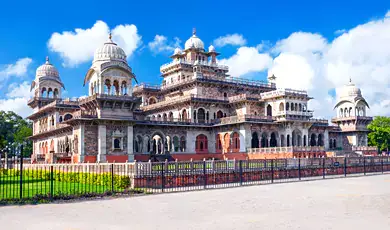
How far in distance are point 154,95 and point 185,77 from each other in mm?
5030

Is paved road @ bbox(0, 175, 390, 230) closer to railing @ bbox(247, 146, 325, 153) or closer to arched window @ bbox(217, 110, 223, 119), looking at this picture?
railing @ bbox(247, 146, 325, 153)

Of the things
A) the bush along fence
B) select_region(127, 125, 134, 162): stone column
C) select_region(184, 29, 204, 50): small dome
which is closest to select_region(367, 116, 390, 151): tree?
select_region(184, 29, 204, 50): small dome

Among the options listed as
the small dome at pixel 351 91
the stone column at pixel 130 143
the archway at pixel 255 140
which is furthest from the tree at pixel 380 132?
the stone column at pixel 130 143

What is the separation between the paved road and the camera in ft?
38.4

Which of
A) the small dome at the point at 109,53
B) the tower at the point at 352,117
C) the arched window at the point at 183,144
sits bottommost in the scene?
the arched window at the point at 183,144

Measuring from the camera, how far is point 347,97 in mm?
60781

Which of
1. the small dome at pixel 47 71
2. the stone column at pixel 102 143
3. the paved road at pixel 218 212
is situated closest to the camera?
the paved road at pixel 218 212

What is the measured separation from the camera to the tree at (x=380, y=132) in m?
59.8

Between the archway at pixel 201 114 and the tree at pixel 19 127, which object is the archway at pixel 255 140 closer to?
the archway at pixel 201 114

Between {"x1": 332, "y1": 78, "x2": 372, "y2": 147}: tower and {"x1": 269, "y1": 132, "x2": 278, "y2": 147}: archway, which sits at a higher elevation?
{"x1": 332, "y1": 78, "x2": 372, "y2": 147}: tower

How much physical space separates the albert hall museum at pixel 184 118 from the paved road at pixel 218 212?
21743mm

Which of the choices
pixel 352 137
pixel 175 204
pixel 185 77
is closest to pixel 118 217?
pixel 175 204

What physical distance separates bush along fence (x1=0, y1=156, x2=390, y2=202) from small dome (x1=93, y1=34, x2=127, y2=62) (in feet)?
50.1

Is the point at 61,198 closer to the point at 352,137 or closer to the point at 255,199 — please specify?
the point at 255,199
